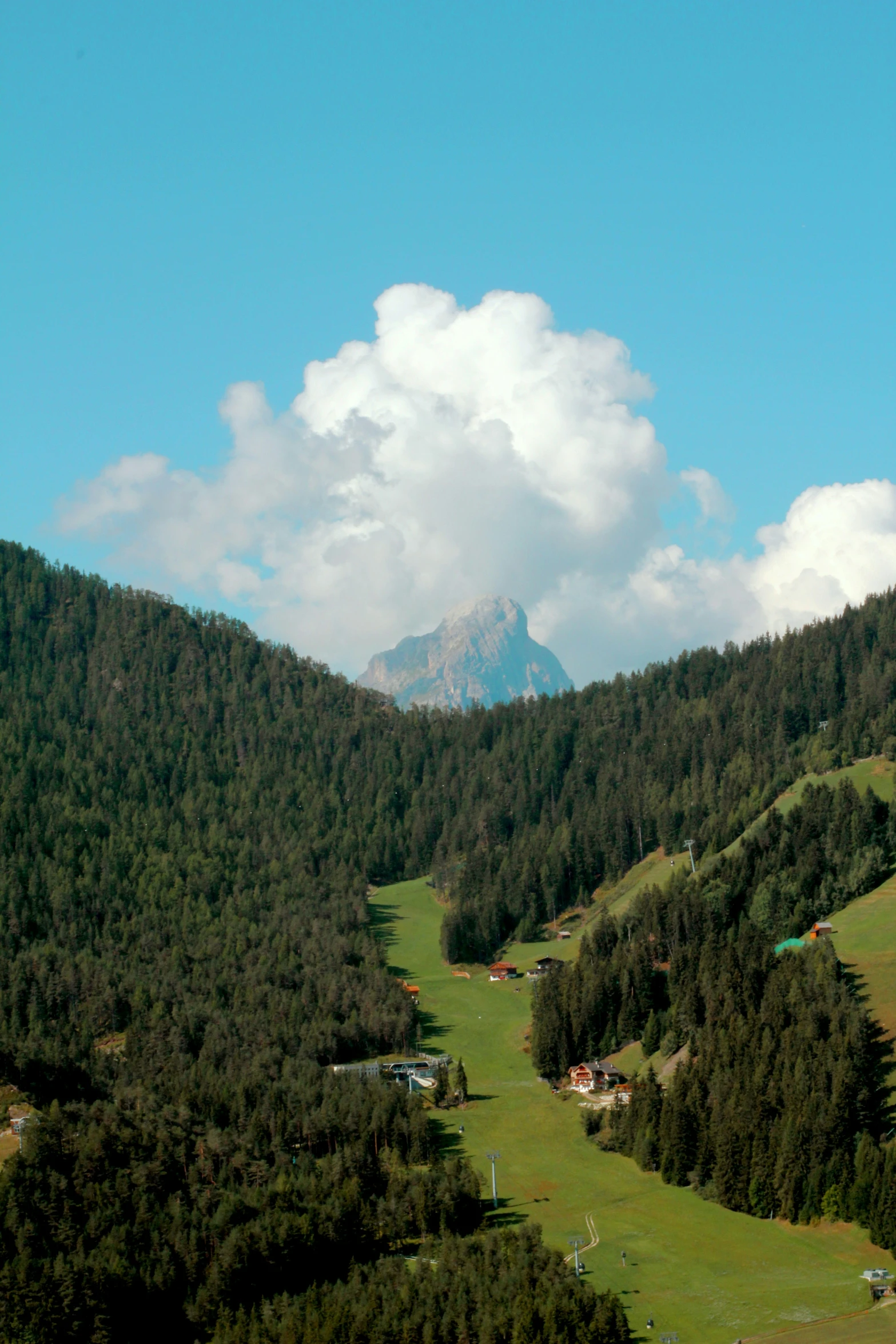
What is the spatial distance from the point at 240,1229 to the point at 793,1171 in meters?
44.7

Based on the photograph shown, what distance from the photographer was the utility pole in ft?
346

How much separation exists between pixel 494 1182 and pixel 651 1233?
14275 millimetres

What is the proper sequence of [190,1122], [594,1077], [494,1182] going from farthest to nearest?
1. [594,1077]
2. [190,1122]
3. [494,1182]

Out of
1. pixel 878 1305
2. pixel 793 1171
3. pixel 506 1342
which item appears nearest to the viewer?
pixel 506 1342

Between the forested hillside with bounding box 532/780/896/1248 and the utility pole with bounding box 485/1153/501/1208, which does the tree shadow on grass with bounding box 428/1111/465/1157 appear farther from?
the forested hillside with bounding box 532/780/896/1248

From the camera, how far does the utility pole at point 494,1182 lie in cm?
10550

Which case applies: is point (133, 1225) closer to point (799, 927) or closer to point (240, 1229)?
point (240, 1229)

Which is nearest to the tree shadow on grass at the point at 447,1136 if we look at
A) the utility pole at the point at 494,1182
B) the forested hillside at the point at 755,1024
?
the utility pole at the point at 494,1182

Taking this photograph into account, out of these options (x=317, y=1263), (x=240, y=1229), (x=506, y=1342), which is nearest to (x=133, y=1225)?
(x=240, y=1229)

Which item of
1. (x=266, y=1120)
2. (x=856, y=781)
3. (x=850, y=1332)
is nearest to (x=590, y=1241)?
(x=850, y=1332)

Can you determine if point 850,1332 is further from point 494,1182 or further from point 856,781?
point 856,781

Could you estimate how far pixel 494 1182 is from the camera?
106m

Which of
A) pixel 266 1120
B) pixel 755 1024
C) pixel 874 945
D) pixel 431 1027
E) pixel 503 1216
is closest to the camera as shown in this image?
pixel 503 1216

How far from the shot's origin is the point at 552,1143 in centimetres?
12044
